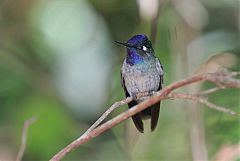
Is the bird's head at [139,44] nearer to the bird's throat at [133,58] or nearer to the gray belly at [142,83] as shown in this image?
the bird's throat at [133,58]

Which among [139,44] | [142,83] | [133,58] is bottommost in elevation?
[142,83]

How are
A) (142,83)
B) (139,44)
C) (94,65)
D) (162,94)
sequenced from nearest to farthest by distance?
(162,94) → (139,44) → (142,83) → (94,65)

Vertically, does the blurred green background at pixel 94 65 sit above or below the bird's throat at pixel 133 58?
below

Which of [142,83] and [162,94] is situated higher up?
[162,94]

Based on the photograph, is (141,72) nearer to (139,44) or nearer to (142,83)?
(142,83)

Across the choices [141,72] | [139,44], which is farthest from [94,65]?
[139,44]

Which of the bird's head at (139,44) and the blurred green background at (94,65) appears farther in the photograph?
the blurred green background at (94,65)

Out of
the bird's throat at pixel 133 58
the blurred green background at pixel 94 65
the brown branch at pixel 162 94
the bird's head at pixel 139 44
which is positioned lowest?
the blurred green background at pixel 94 65

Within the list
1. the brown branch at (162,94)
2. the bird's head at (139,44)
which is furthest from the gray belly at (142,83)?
the brown branch at (162,94)

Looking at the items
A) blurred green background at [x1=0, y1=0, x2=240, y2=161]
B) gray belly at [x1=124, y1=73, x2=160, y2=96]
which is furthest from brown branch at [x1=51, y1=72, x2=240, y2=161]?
blurred green background at [x1=0, y1=0, x2=240, y2=161]

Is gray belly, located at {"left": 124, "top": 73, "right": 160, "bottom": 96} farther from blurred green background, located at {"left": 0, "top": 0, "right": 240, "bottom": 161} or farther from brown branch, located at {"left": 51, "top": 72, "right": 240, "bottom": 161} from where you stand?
brown branch, located at {"left": 51, "top": 72, "right": 240, "bottom": 161}
